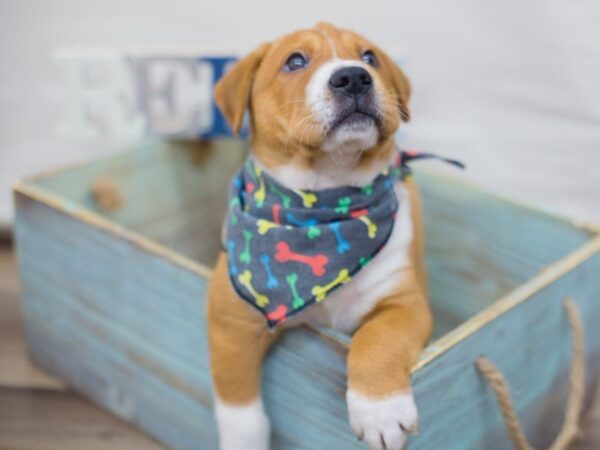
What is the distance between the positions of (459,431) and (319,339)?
23cm

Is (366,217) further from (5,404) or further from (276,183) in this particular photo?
(5,404)

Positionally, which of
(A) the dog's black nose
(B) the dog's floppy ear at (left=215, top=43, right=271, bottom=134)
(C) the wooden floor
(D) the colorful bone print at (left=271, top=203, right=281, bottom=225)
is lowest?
(C) the wooden floor

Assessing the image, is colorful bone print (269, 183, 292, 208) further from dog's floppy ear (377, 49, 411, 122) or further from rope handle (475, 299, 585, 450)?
rope handle (475, 299, 585, 450)

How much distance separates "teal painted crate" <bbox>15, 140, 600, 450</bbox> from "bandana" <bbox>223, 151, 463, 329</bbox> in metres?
0.06

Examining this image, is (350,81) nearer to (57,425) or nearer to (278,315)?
(278,315)

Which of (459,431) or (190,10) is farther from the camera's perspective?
(190,10)

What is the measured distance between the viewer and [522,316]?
123cm

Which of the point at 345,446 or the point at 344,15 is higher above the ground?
the point at 344,15

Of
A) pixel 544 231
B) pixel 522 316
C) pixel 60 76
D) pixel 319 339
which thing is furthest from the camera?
pixel 60 76

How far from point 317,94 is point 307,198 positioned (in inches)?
5.4

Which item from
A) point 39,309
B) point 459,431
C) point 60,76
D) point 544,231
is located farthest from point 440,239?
point 60,76

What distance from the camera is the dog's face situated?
104cm

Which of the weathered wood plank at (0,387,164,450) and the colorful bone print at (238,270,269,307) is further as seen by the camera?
the weathered wood plank at (0,387,164,450)

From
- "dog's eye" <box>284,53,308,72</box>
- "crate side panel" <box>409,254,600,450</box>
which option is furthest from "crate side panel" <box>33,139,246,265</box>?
"crate side panel" <box>409,254,600,450</box>
